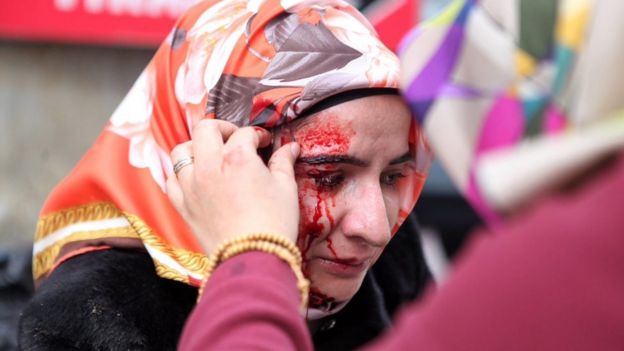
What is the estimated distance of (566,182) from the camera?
0.77 meters

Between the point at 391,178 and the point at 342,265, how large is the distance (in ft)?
0.61

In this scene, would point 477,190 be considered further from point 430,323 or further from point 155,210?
point 155,210

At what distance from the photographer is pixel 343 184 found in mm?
1661

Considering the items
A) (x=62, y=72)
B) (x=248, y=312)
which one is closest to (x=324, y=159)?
(x=248, y=312)

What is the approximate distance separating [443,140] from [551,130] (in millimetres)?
133

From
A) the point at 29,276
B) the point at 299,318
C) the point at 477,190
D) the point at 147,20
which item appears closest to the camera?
the point at 477,190

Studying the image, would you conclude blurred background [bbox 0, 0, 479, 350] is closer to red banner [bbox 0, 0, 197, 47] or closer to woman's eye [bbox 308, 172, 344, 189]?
Result: red banner [bbox 0, 0, 197, 47]

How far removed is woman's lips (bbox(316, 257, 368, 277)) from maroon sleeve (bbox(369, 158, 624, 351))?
0.88 m

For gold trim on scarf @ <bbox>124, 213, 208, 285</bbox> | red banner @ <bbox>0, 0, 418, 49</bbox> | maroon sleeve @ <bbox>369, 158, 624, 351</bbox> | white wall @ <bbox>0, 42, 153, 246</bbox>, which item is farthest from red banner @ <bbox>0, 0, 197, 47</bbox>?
maroon sleeve @ <bbox>369, 158, 624, 351</bbox>

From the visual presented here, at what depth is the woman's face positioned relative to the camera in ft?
5.40

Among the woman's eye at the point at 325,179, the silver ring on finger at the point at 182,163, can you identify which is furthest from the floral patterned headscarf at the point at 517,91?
the woman's eye at the point at 325,179

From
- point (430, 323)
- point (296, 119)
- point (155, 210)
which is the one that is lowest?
point (155, 210)

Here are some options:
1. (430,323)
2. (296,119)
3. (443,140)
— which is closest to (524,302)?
(430,323)

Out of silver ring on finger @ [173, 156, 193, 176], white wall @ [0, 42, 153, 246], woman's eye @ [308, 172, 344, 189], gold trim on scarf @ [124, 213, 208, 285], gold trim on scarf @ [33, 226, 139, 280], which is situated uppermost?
silver ring on finger @ [173, 156, 193, 176]
